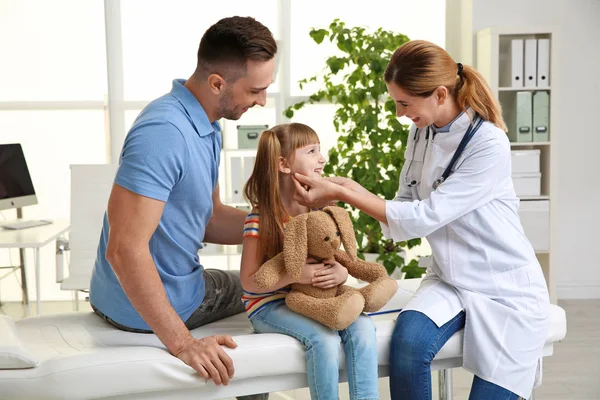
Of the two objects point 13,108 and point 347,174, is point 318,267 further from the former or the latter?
point 13,108

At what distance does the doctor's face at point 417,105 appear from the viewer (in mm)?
1921

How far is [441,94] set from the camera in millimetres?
1918

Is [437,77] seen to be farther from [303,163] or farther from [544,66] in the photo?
[544,66]

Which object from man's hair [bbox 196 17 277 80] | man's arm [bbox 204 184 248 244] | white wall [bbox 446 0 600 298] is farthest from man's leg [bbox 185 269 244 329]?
white wall [bbox 446 0 600 298]

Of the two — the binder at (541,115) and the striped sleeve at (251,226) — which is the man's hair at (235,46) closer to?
the striped sleeve at (251,226)

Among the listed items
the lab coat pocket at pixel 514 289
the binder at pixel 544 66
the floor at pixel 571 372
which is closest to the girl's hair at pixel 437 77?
the lab coat pocket at pixel 514 289

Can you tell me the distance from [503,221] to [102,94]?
341 centimetres

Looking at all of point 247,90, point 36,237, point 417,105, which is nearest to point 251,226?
point 247,90

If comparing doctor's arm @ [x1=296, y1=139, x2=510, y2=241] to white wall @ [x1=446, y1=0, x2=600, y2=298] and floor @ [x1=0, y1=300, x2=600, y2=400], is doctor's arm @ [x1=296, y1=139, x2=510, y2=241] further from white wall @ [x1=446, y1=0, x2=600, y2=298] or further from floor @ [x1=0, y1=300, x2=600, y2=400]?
white wall @ [x1=446, y1=0, x2=600, y2=298]

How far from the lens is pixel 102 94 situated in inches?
184

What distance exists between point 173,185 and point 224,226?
0.43m

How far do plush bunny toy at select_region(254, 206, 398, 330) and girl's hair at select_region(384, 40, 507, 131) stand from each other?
0.41 m

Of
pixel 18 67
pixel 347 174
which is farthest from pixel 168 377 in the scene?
pixel 18 67

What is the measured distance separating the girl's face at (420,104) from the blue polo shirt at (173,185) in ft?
1.65
